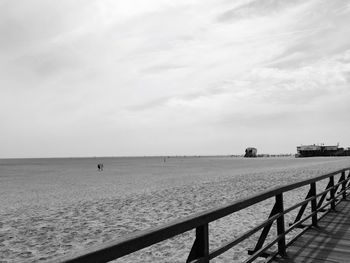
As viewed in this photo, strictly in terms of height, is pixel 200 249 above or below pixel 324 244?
above

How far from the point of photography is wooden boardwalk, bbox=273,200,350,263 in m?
4.64

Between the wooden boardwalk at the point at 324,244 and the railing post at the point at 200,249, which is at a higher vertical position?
the railing post at the point at 200,249

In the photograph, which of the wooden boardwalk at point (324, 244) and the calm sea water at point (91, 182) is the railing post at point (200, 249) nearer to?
the wooden boardwalk at point (324, 244)

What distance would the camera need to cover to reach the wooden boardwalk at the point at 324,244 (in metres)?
4.64

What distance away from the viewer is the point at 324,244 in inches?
210

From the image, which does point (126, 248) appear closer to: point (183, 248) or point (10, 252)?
point (183, 248)

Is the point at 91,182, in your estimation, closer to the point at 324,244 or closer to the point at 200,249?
the point at 324,244

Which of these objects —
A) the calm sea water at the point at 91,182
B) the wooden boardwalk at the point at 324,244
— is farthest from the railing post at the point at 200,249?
the calm sea water at the point at 91,182

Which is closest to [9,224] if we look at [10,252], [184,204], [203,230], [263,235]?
[10,252]

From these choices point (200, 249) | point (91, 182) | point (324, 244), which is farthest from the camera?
point (91, 182)

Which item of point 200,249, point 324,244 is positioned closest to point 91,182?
point 324,244

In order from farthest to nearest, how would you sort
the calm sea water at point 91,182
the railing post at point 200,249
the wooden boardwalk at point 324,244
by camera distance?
the calm sea water at point 91,182, the wooden boardwalk at point 324,244, the railing post at point 200,249

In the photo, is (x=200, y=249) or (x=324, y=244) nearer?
(x=200, y=249)

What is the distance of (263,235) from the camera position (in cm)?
443
